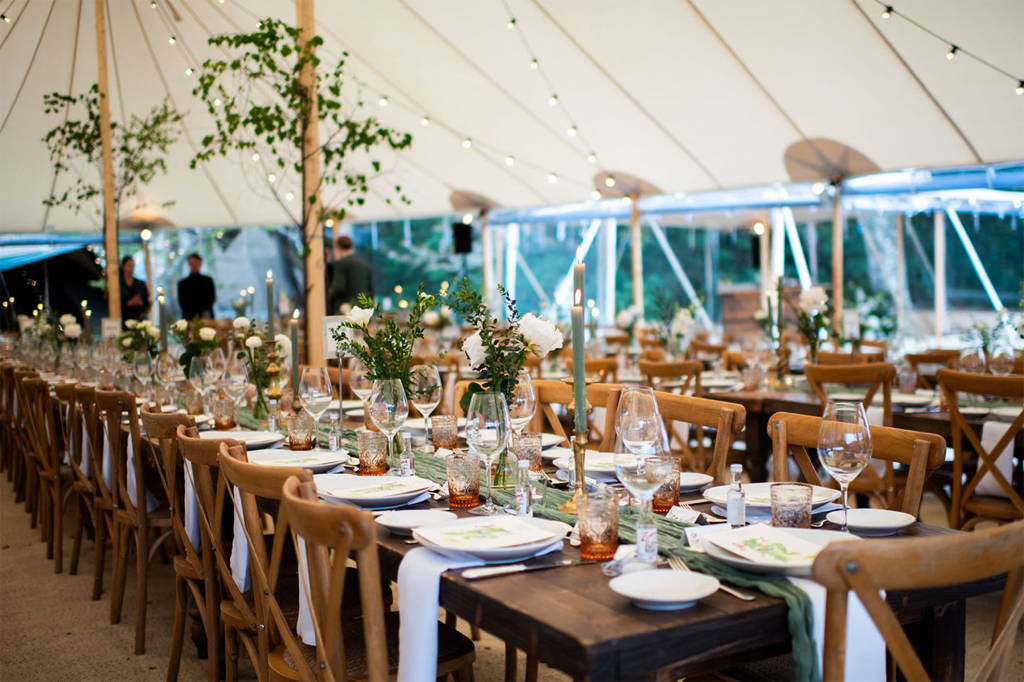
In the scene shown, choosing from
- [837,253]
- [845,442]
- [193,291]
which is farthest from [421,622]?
[837,253]

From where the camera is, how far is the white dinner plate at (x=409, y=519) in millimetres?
1646

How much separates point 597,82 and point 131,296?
4949mm

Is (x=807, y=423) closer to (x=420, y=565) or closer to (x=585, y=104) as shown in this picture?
(x=420, y=565)

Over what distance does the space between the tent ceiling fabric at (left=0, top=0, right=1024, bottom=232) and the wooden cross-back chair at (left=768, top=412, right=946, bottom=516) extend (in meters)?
3.88

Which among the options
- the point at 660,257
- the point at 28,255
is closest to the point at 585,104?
the point at 660,257

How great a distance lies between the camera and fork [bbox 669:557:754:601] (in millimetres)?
1253

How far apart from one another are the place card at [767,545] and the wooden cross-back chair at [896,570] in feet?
0.82

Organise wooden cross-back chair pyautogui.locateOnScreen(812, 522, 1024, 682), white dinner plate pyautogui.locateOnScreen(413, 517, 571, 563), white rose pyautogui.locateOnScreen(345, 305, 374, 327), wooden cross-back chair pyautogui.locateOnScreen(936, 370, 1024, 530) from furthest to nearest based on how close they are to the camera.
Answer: wooden cross-back chair pyautogui.locateOnScreen(936, 370, 1024, 530) → white rose pyautogui.locateOnScreen(345, 305, 374, 327) → white dinner plate pyautogui.locateOnScreen(413, 517, 571, 563) → wooden cross-back chair pyautogui.locateOnScreen(812, 522, 1024, 682)

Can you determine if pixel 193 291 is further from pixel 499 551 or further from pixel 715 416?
pixel 499 551

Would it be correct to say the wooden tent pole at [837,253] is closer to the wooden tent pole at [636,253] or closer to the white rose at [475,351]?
the wooden tent pole at [636,253]

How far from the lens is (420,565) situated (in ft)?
4.73

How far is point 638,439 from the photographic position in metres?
1.57

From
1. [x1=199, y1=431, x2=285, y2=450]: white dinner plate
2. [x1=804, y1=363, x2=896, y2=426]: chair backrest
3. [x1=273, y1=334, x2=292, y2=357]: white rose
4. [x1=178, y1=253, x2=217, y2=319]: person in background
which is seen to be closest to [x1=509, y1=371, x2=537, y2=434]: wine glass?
[x1=199, y1=431, x2=285, y2=450]: white dinner plate

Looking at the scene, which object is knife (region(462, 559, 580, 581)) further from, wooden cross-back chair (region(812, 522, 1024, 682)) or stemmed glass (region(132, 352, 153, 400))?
stemmed glass (region(132, 352, 153, 400))
